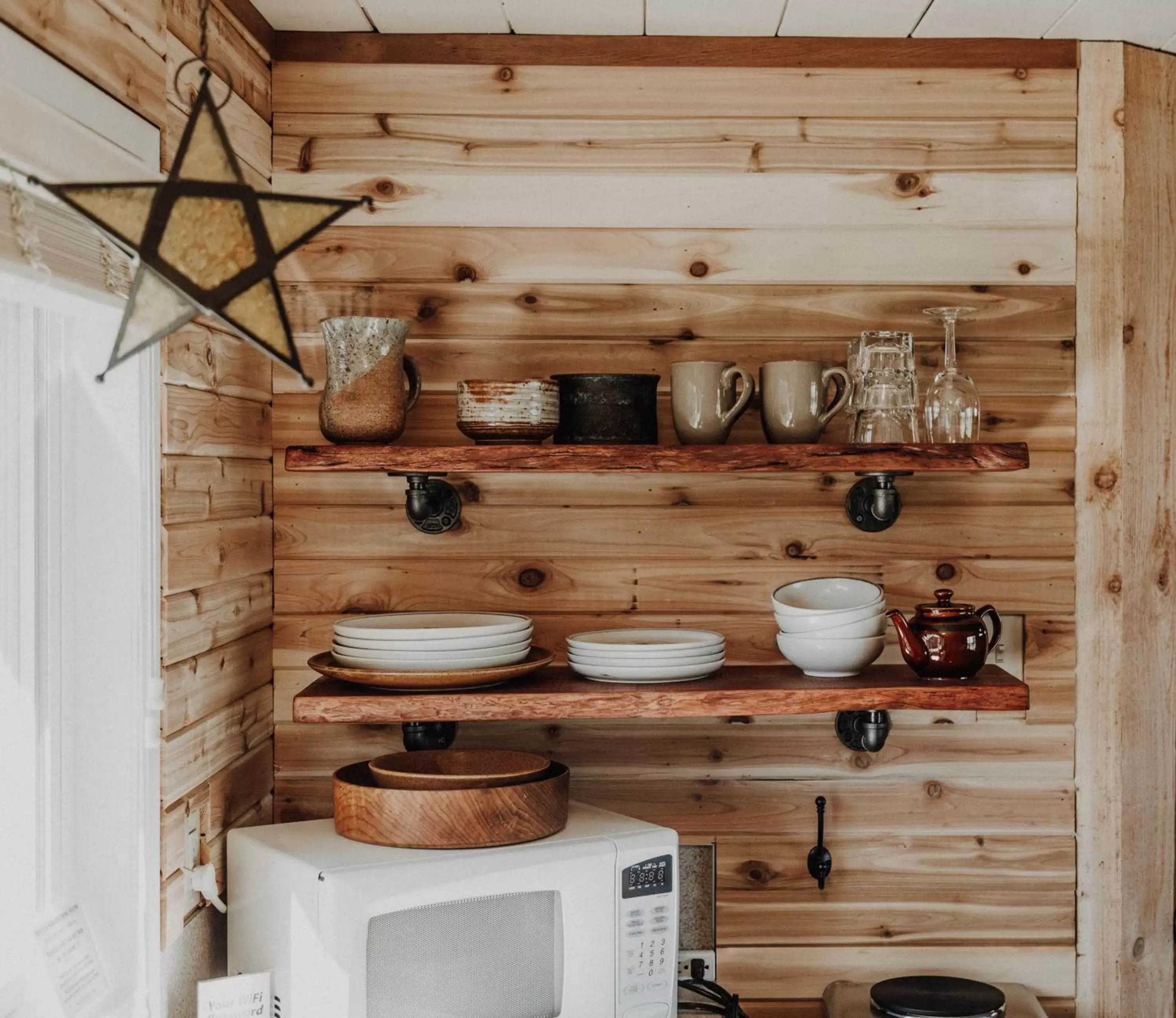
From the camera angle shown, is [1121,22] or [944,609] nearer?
[944,609]

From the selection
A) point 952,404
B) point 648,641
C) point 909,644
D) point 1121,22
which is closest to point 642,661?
point 648,641

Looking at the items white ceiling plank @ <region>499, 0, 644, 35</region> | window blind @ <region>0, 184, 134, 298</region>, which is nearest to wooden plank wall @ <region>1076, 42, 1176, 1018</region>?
white ceiling plank @ <region>499, 0, 644, 35</region>

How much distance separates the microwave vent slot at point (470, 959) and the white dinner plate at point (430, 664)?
0.31 metres

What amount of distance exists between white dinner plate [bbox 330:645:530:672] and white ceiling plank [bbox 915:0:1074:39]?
119cm

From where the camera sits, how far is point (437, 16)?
5.69 feet

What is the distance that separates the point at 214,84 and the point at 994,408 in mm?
1307

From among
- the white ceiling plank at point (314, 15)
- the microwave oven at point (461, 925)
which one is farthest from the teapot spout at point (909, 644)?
the white ceiling plank at point (314, 15)

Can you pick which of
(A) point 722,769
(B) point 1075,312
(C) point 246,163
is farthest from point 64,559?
(B) point 1075,312

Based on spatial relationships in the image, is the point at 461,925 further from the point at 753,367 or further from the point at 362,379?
the point at 753,367

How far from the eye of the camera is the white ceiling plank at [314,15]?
5.55 ft

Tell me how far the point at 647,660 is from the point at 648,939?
381 millimetres

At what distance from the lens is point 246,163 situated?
1688mm

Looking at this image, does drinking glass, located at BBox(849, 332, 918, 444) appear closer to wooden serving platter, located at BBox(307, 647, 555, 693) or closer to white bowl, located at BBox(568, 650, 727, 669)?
white bowl, located at BBox(568, 650, 727, 669)

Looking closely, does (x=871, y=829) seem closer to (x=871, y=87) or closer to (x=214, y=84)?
(x=871, y=87)
